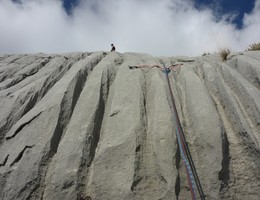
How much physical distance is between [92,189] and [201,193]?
2439 millimetres

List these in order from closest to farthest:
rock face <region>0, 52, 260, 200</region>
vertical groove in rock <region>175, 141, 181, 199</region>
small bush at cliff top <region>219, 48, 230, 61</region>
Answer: vertical groove in rock <region>175, 141, 181, 199</region> → rock face <region>0, 52, 260, 200</region> → small bush at cliff top <region>219, 48, 230, 61</region>

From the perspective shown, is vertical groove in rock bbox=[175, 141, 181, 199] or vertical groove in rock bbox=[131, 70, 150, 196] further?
vertical groove in rock bbox=[131, 70, 150, 196]

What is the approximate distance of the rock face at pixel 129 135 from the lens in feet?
17.0

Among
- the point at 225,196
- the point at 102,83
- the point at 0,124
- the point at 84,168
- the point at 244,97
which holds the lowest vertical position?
the point at 225,196

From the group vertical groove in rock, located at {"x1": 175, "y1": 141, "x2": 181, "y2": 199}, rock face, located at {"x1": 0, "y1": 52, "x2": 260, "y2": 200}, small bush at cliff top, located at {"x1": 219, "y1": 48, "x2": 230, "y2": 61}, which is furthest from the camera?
small bush at cliff top, located at {"x1": 219, "y1": 48, "x2": 230, "y2": 61}

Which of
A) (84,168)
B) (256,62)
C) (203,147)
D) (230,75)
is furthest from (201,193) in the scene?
(256,62)

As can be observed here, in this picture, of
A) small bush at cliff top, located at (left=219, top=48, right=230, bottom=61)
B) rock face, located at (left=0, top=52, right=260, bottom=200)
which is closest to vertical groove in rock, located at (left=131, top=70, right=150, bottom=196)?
rock face, located at (left=0, top=52, right=260, bottom=200)

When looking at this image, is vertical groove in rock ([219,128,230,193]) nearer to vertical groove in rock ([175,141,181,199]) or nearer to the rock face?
the rock face

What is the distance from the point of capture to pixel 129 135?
19.9 feet

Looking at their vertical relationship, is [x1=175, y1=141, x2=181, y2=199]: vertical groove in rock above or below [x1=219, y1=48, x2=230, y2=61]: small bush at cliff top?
below

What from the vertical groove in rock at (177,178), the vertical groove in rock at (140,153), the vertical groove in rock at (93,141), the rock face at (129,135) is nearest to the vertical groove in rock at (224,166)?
the rock face at (129,135)

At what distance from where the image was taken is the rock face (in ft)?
17.0

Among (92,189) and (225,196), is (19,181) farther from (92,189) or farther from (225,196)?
(225,196)

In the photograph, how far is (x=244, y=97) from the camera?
7.00 meters
